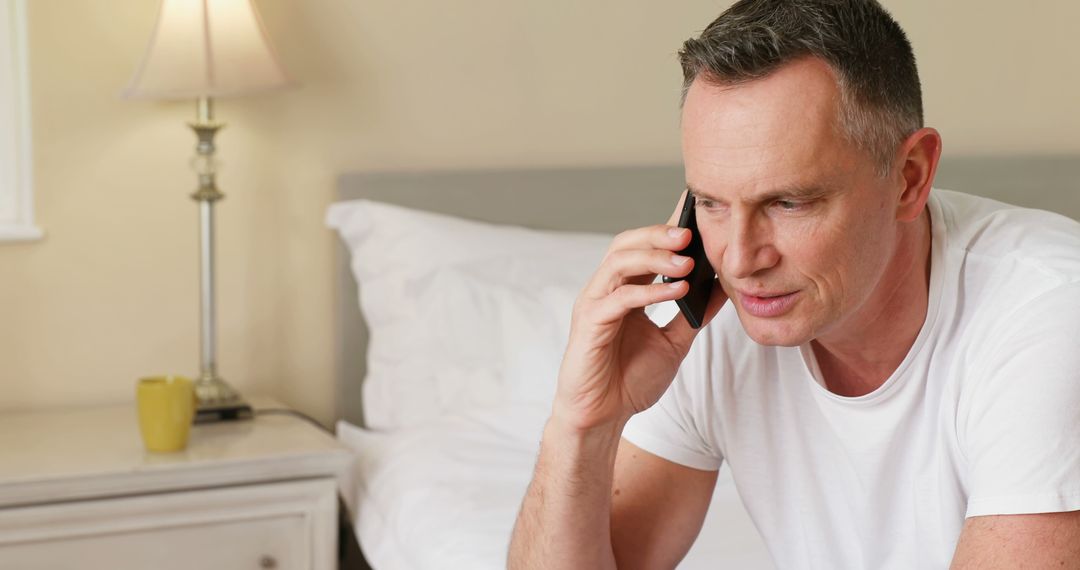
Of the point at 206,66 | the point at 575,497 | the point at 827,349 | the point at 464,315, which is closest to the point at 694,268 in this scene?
the point at 827,349

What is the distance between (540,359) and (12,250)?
1.02 meters

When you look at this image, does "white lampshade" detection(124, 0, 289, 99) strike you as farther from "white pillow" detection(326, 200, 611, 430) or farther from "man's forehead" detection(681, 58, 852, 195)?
"man's forehead" detection(681, 58, 852, 195)

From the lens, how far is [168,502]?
1.98 meters

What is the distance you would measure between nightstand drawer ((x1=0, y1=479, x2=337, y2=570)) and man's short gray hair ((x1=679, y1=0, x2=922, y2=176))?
1226mm

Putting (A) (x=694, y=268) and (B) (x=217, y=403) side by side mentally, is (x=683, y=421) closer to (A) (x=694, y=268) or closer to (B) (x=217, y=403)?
(A) (x=694, y=268)

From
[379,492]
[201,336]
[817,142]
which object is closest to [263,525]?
[379,492]

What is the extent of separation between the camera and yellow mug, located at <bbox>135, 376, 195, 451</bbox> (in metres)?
2.02

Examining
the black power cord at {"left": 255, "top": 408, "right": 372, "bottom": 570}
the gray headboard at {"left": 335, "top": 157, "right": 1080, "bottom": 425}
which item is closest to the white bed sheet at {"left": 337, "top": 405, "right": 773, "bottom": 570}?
the black power cord at {"left": 255, "top": 408, "right": 372, "bottom": 570}

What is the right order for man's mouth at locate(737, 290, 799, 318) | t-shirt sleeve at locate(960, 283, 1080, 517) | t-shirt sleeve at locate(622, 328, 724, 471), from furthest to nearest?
t-shirt sleeve at locate(622, 328, 724, 471)
man's mouth at locate(737, 290, 799, 318)
t-shirt sleeve at locate(960, 283, 1080, 517)

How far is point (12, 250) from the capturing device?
2312mm

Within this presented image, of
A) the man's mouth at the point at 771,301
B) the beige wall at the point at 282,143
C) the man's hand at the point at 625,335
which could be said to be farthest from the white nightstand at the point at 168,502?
the man's mouth at the point at 771,301

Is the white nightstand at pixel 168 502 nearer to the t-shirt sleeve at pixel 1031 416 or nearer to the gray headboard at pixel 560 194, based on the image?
the gray headboard at pixel 560 194

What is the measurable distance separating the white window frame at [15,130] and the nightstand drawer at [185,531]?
63 centimetres

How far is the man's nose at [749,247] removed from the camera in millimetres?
1075
